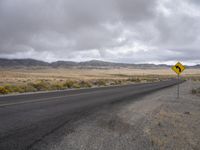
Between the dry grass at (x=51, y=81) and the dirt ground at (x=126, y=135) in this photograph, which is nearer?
the dirt ground at (x=126, y=135)

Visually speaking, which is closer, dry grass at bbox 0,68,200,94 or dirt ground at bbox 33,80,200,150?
dirt ground at bbox 33,80,200,150

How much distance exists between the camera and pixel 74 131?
661 cm

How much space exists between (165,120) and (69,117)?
13.1 feet

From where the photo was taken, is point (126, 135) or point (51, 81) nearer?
point (126, 135)

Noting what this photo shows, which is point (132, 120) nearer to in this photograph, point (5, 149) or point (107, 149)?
point (107, 149)

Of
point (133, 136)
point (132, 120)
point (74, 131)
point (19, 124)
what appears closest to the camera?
point (133, 136)

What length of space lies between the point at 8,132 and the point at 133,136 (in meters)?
3.76

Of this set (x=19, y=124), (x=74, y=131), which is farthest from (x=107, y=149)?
(x=19, y=124)

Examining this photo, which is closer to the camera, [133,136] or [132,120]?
[133,136]

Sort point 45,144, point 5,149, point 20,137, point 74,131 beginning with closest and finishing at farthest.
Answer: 1. point 5,149
2. point 45,144
3. point 20,137
4. point 74,131

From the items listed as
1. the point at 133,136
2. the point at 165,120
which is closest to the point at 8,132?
the point at 133,136

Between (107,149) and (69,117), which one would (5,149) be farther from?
(69,117)

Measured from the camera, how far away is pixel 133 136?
620 centimetres

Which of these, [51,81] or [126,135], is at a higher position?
[126,135]
